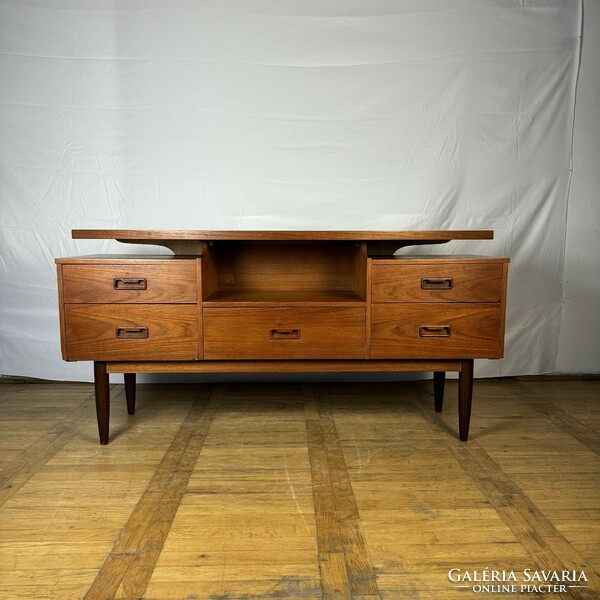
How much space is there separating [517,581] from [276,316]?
1068mm

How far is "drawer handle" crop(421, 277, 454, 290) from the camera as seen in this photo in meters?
1.93

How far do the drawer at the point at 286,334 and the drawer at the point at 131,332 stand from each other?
0.29ft

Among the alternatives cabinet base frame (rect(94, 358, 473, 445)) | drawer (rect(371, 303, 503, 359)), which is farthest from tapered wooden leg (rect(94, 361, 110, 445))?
drawer (rect(371, 303, 503, 359))

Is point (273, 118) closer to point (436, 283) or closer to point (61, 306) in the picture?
point (436, 283)

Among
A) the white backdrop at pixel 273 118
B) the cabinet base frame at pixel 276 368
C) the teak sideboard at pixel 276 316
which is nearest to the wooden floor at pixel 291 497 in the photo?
the cabinet base frame at pixel 276 368

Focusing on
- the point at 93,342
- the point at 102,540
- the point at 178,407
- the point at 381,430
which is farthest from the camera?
the point at 178,407

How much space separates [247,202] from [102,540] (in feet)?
5.76

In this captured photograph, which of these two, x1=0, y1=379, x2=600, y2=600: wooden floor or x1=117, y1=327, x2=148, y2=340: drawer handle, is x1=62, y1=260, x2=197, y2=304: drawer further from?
x1=0, y1=379, x2=600, y2=600: wooden floor

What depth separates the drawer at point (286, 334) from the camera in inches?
76.1

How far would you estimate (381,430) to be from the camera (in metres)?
2.19

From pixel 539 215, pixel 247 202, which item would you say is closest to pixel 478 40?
pixel 539 215

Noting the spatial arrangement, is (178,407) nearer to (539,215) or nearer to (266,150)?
(266,150)

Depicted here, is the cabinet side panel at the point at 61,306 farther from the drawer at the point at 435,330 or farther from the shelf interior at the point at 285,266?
the drawer at the point at 435,330

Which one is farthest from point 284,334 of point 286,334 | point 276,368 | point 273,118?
point 273,118
